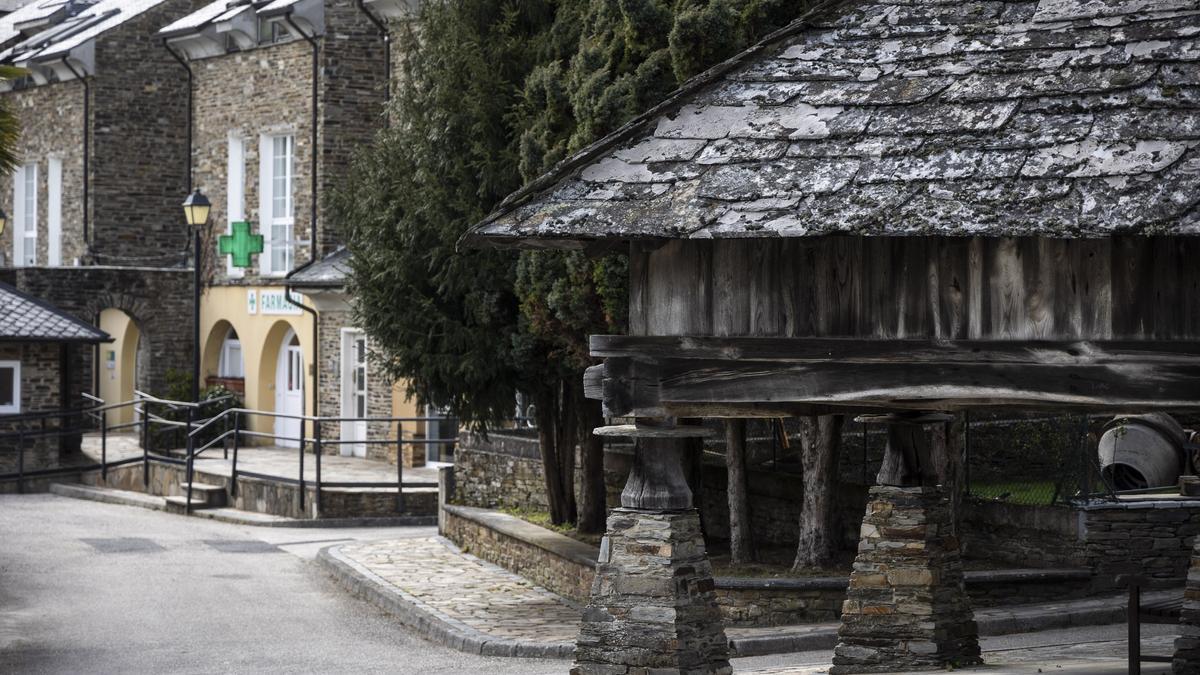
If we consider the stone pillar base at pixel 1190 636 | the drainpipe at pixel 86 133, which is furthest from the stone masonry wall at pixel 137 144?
the stone pillar base at pixel 1190 636

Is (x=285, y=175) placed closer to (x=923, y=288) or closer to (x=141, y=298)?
(x=141, y=298)

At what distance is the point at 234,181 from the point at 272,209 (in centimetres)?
160

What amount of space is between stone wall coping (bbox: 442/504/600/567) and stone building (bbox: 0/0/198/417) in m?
14.5

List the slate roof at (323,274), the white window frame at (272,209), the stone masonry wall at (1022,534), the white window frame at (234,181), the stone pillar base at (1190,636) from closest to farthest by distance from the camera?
the stone pillar base at (1190,636), the stone masonry wall at (1022,534), the slate roof at (323,274), the white window frame at (272,209), the white window frame at (234,181)

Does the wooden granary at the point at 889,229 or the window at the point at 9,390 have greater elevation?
the wooden granary at the point at 889,229

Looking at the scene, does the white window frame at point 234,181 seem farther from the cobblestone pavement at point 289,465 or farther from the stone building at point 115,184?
the cobblestone pavement at point 289,465

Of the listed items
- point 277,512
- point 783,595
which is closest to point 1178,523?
point 783,595

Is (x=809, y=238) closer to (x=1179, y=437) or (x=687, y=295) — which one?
(x=687, y=295)

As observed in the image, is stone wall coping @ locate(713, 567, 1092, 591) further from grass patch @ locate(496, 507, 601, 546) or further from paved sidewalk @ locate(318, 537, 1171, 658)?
grass patch @ locate(496, 507, 601, 546)

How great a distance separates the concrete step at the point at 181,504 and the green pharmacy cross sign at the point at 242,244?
7.94 metres

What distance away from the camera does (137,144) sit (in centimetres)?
3572

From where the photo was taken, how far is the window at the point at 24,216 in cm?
3962

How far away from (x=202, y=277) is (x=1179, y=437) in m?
22.5

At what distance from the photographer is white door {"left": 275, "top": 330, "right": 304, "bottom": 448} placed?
104 ft
